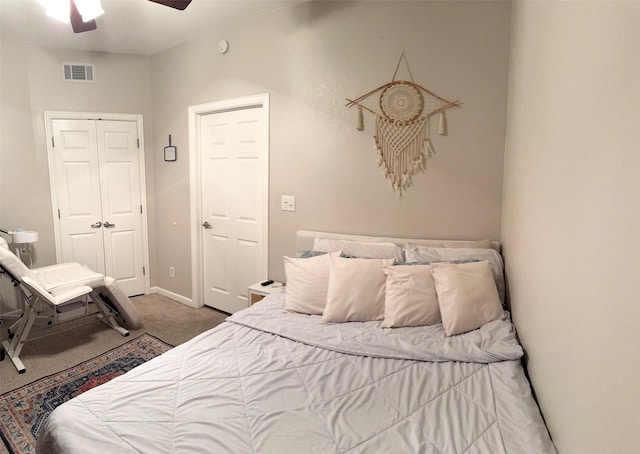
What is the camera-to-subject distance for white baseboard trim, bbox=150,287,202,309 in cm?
403

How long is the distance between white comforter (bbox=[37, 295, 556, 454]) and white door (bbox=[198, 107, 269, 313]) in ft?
5.27

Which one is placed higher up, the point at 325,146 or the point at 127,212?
the point at 325,146

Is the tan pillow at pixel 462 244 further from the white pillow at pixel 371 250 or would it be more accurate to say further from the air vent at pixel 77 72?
the air vent at pixel 77 72

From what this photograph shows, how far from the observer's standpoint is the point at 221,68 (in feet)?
11.5

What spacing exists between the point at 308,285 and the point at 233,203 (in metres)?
1.61

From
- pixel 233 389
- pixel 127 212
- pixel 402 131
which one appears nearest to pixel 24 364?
pixel 127 212

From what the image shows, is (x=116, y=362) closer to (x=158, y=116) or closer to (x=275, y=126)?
(x=275, y=126)

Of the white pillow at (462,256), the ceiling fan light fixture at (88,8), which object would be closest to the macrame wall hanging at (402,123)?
the white pillow at (462,256)

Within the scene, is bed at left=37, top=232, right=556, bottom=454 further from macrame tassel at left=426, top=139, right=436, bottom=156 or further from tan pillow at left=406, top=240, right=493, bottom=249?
macrame tassel at left=426, top=139, right=436, bottom=156

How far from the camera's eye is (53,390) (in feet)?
7.98

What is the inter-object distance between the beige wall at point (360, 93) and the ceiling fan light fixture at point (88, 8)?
4.27ft

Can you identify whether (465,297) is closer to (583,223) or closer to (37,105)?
(583,223)

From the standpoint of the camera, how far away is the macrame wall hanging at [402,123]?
2.60 meters

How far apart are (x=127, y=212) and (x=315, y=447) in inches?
152
